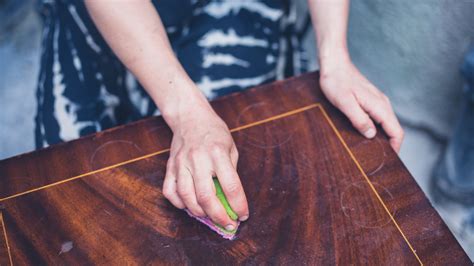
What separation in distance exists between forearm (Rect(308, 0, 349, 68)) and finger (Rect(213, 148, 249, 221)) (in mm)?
271

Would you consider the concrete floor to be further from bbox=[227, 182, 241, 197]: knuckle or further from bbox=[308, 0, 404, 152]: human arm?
bbox=[227, 182, 241, 197]: knuckle

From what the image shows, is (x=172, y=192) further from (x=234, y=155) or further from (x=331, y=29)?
(x=331, y=29)

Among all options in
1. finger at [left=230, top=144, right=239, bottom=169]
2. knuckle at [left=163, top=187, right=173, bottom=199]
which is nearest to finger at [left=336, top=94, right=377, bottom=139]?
finger at [left=230, top=144, right=239, bottom=169]

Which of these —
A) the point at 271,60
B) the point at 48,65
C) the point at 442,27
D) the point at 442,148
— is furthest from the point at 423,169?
the point at 48,65

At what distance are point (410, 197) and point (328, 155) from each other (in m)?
0.13

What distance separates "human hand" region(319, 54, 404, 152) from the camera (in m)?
0.68

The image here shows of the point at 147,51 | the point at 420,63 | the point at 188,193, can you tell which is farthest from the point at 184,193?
the point at 420,63

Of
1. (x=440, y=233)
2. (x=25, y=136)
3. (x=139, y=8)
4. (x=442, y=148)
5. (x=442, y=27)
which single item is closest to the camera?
(x=440, y=233)

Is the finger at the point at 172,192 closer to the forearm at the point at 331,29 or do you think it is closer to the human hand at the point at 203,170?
the human hand at the point at 203,170

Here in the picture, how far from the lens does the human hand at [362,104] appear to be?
0.68 m

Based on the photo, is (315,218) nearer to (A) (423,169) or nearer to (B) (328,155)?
(B) (328,155)

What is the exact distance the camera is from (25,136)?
1279 millimetres

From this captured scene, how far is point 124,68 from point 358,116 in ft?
1.47

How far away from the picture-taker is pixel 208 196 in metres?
0.57
